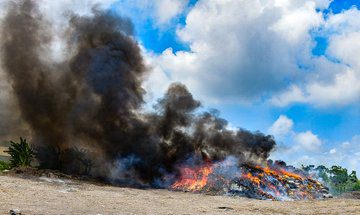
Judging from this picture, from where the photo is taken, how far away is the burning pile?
3572 centimetres

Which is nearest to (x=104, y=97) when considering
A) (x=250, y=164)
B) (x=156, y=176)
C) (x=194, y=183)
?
(x=156, y=176)

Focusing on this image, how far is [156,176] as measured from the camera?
40.7 m

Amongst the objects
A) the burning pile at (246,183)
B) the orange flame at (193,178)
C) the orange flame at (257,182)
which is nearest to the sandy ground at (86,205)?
the orange flame at (193,178)

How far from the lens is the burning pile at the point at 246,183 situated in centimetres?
3572

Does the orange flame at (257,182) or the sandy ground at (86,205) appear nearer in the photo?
the sandy ground at (86,205)

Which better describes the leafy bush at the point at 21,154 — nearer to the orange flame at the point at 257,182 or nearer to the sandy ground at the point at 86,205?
the sandy ground at the point at 86,205

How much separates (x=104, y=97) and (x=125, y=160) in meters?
7.45

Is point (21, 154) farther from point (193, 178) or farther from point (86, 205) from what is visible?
point (86, 205)

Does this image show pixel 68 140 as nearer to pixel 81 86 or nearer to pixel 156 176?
pixel 81 86

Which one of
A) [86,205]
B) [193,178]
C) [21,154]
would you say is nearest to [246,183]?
[193,178]

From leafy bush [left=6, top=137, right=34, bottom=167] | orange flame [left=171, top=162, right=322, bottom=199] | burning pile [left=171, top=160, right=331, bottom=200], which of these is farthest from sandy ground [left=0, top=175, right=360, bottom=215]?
leafy bush [left=6, top=137, right=34, bottom=167]

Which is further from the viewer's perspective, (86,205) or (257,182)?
(257,182)

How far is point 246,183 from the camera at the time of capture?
3625cm

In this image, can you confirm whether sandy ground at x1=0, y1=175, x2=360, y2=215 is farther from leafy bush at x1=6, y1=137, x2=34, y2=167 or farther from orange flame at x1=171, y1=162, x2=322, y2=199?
leafy bush at x1=6, y1=137, x2=34, y2=167
